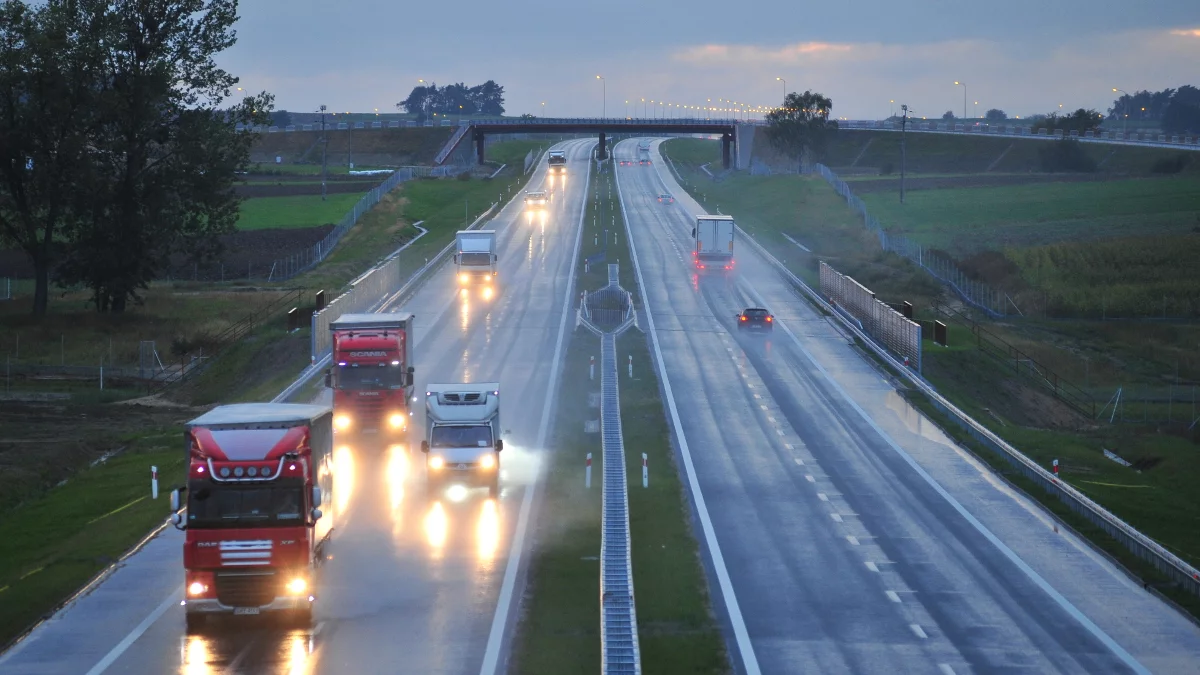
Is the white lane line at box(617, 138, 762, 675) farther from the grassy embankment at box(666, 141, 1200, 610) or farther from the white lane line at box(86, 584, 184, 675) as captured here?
the white lane line at box(86, 584, 184, 675)

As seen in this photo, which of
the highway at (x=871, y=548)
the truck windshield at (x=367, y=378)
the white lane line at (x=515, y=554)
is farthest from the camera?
the truck windshield at (x=367, y=378)

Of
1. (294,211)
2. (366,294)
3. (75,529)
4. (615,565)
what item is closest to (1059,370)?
(366,294)

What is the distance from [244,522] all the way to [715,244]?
59414mm

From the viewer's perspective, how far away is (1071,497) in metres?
33.2

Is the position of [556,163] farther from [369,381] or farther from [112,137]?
[369,381]

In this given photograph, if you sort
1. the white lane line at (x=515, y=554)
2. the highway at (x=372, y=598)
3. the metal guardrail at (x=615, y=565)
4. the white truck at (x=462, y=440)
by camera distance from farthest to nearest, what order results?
the white truck at (x=462, y=440) < the white lane line at (x=515, y=554) < the highway at (x=372, y=598) < the metal guardrail at (x=615, y=565)

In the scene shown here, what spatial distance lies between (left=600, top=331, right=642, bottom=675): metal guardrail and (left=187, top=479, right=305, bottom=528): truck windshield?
6025 millimetres

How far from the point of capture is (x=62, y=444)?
143 ft

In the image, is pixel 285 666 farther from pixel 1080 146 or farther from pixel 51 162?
pixel 1080 146

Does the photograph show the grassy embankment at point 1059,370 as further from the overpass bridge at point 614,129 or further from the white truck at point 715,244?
the overpass bridge at point 614,129

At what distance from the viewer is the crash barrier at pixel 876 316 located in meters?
53.4

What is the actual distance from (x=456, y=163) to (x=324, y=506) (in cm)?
14194

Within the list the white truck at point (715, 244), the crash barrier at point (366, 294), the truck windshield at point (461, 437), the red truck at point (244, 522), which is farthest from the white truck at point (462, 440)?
the white truck at point (715, 244)

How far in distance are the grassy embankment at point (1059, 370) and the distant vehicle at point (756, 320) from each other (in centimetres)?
784
